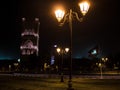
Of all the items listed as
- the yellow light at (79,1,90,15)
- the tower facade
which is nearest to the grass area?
the yellow light at (79,1,90,15)

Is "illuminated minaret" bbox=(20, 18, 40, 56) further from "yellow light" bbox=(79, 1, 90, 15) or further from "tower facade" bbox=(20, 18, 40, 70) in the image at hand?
"yellow light" bbox=(79, 1, 90, 15)

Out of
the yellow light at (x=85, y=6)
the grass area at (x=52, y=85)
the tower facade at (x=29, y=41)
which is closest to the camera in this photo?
the yellow light at (x=85, y=6)

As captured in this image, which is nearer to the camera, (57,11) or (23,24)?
(57,11)

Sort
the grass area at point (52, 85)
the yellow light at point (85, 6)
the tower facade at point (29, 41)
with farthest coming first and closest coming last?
1. the tower facade at point (29, 41)
2. the grass area at point (52, 85)
3. the yellow light at point (85, 6)

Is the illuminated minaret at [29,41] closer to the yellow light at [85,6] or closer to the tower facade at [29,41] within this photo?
the tower facade at [29,41]

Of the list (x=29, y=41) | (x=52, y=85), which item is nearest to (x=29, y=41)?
(x=29, y=41)

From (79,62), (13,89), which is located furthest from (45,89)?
(79,62)

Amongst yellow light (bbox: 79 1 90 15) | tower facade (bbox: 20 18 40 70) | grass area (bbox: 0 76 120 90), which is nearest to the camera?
yellow light (bbox: 79 1 90 15)

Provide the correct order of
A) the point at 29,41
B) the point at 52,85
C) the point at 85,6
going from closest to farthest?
the point at 85,6, the point at 52,85, the point at 29,41

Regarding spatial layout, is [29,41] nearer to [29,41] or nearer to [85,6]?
[29,41]

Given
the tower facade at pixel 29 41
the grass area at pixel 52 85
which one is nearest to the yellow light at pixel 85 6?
the grass area at pixel 52 85

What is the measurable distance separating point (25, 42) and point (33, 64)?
1966 inches

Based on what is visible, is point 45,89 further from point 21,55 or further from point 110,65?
point 21,55

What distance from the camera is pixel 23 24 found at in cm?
19300
